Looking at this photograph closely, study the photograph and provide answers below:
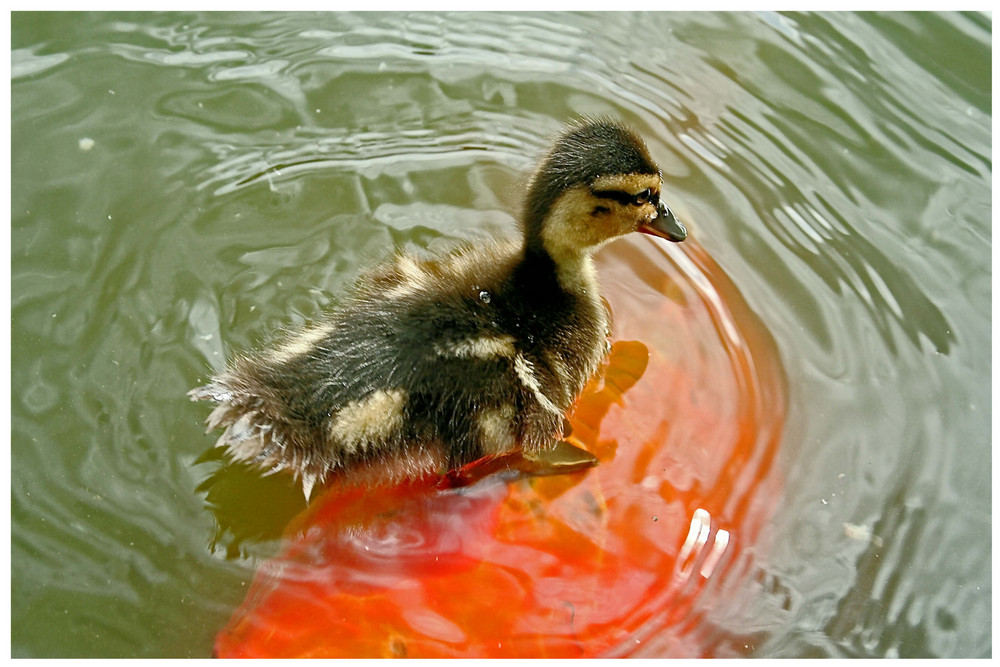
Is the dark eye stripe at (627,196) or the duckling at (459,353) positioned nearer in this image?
the duckling at (459,353)

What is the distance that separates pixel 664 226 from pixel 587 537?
26.6 inches

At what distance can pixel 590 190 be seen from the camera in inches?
71.5

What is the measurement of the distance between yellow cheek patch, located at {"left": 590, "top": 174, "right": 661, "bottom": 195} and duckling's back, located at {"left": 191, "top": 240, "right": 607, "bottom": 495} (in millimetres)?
205

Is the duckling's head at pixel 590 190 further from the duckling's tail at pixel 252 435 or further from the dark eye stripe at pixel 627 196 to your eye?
the duckling's tail at pixel 252 435

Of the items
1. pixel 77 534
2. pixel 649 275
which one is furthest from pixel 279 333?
pixel 649 275

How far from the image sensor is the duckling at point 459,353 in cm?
168

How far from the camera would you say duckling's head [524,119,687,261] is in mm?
1799

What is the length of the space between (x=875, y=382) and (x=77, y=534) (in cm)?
178

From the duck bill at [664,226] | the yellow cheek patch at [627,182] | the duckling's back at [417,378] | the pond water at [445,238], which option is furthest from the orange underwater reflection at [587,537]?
the yellow cheek patch at [627,182]

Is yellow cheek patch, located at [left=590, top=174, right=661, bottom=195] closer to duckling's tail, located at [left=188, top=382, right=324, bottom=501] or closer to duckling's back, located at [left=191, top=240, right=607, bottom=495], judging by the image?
duckling's back, located at [left=191, top=240, right=607, bottom=495]

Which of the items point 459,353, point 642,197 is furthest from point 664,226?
point 459,353

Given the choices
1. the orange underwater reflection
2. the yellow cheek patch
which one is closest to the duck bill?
the yellow cheek patch

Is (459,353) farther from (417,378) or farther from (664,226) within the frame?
(664,226)
